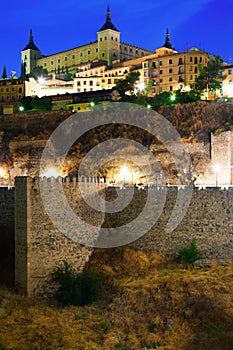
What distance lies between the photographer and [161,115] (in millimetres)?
50219

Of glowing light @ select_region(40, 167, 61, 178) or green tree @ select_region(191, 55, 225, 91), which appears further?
green tree @ select_region(191, 55, 225, 91)

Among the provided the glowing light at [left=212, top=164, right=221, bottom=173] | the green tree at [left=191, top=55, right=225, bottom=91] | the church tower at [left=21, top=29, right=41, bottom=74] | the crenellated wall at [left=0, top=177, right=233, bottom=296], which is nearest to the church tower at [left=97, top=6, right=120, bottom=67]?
the church tower at [left=21, top=29, right=41, bottom=74]

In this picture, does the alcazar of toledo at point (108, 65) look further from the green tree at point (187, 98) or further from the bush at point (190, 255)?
the bush at point (190, 255)

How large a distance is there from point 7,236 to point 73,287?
16.8 feet

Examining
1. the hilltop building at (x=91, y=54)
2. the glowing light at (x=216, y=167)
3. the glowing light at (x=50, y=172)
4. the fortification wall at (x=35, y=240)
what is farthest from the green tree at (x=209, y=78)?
the fortification wall at (x=35, y=240)

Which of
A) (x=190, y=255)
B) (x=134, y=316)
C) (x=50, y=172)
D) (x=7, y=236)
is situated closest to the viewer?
(x=134, y=316)

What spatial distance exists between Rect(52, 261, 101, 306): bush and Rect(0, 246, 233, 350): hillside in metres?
0.42

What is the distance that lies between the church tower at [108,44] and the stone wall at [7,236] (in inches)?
3074

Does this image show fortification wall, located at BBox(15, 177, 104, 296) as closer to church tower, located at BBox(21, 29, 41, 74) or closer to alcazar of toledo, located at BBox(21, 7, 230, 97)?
alcazar of toledo, located at BBox(21, 7, 230, 97)

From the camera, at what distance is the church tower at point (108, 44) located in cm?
9806

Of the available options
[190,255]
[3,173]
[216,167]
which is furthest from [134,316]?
[3,173]

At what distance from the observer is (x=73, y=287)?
18.7 metres

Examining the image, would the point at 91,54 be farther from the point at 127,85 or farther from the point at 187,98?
the point at 187,98

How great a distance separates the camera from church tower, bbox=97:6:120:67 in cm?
9806
